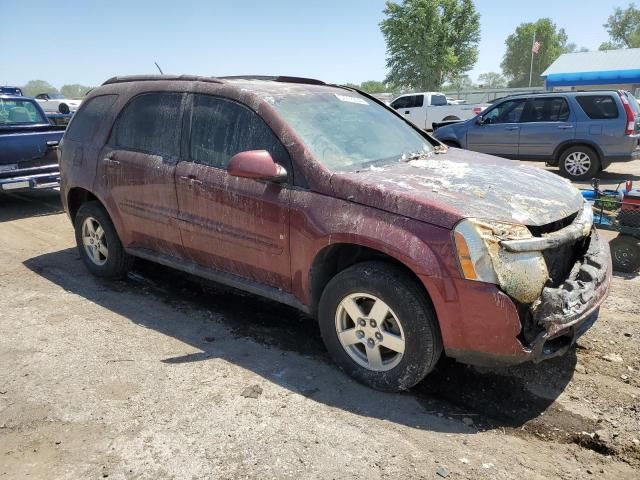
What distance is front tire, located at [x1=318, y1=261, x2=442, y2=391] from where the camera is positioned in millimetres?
2902

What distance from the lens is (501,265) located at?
268cm

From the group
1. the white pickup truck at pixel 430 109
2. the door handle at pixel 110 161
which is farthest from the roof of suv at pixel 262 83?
the white pickup truck at pixel 430 109

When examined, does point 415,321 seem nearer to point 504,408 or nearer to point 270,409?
point 504,408

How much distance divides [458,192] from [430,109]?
69.9 ft

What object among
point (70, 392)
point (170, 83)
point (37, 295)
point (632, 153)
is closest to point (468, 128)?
point (632, 153)

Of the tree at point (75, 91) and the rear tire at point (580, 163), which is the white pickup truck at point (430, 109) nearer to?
the rear tire at point (580, 163)

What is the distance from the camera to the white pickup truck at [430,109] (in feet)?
74.0

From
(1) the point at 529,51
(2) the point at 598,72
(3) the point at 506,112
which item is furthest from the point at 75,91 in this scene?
(3) the point at 506,112

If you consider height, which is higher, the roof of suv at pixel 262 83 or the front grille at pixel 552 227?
the roof of suv at pixel 262 83

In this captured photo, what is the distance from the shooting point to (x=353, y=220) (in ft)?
10.1

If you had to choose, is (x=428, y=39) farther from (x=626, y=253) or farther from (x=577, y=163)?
(x=626, y=253)

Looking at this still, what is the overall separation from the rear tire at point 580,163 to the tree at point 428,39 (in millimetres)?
42806

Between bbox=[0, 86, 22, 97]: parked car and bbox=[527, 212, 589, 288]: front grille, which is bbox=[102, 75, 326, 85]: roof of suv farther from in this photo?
bbox=[0, 86, 22, 97]: parked car

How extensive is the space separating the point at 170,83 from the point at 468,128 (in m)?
8.91
